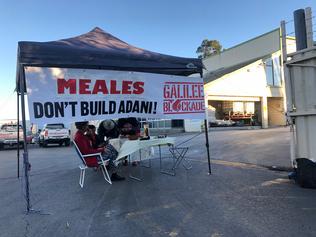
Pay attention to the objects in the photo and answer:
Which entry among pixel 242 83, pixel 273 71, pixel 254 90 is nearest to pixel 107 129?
pixel 242 83

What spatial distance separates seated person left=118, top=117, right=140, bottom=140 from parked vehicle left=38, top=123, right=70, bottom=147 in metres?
13.0

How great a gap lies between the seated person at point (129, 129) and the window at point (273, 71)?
27562mm

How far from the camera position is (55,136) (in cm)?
2316

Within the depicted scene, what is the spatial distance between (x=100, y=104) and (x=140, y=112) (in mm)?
1073

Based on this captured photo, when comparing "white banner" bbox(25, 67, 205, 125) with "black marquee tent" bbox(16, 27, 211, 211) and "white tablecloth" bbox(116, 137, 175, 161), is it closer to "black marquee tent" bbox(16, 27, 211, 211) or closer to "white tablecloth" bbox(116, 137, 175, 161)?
"black marquee tent" bbox(16, 27, 211, 211)

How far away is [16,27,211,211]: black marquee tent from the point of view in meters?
6.30

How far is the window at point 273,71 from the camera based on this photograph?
35.7 metres

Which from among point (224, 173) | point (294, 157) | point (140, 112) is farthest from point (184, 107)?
point (294, 157)

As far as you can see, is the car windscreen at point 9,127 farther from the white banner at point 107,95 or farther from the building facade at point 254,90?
the white banner at point 107,95

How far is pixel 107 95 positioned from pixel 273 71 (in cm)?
3153

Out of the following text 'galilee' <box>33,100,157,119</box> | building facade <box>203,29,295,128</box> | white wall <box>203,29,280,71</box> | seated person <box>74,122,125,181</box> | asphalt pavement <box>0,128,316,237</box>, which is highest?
white wall <box>203,29,280,71</box>

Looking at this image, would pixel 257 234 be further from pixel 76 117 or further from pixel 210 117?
pixel 210 117

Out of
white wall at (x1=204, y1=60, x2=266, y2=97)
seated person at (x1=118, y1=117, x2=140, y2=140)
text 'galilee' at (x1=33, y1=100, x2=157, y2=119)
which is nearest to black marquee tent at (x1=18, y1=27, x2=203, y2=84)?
text 'galilee' at (x1=33, y1=100, x2=157, y2=119)

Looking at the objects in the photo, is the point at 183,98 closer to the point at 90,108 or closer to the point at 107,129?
the point at 90,108
